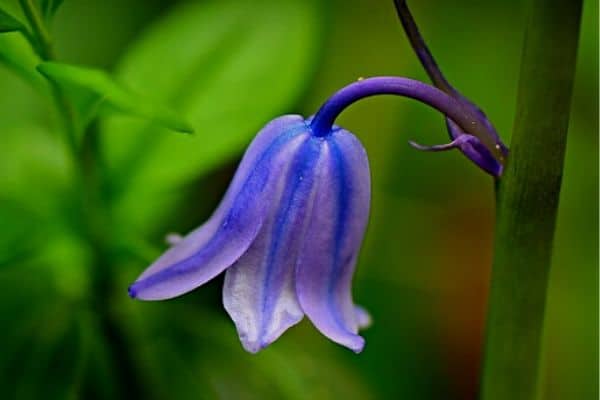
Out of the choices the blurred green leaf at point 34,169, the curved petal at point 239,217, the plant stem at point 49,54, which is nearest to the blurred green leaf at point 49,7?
the plant stem at point 49,54

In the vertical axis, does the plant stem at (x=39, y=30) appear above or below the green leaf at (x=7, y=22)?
below

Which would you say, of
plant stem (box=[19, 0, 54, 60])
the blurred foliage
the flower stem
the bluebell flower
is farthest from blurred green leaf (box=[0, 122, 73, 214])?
the flower stem

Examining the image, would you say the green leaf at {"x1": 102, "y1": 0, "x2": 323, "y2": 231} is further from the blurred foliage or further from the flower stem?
the flower stem

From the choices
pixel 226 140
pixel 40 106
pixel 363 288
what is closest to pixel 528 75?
pixel 226 140

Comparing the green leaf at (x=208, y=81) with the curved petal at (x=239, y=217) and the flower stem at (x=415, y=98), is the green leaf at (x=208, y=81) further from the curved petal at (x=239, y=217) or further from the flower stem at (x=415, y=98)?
the flower stem at (x=415, y=98)

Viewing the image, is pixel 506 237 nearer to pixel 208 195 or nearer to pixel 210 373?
pixel 210 373
